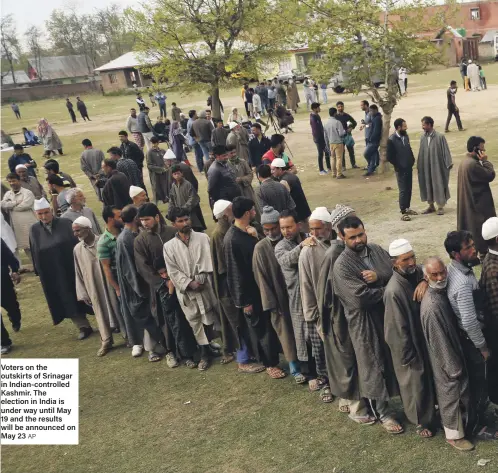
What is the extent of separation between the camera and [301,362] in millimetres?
5520

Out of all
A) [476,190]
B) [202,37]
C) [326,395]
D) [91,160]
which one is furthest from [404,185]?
[202,37]

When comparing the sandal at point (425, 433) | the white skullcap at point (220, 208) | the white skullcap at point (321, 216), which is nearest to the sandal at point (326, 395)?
the sandal at point (425, 433)

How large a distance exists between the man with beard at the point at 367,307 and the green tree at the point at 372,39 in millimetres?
8645

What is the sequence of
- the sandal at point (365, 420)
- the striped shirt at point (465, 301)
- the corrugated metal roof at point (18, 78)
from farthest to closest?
1. the corrugated metal roof at point (18, 78)
2. the sandal at point (365, 420)
3. the striped shirt at point (465, 301)

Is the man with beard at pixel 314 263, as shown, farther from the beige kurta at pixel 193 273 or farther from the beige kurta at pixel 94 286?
the beige kurta at pixel 94 286

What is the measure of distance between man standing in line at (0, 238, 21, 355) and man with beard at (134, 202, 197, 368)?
2.47 meters

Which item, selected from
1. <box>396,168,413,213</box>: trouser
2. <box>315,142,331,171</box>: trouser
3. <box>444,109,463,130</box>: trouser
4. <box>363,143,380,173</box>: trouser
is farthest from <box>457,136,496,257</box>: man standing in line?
<box>444,109,463,130</box>: trouser

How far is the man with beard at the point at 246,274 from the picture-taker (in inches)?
213

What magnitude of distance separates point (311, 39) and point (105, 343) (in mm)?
8428

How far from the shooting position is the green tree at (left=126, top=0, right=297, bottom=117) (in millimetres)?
16609

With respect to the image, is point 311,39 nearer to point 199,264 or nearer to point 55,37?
point 199,264

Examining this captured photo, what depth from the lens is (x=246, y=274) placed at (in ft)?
17.9

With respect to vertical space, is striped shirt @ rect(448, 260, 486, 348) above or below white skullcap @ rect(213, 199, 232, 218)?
below

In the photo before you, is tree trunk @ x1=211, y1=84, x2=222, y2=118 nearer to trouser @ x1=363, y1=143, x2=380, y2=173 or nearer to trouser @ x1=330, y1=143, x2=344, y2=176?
trouser @ x1=330, y1=143, x2=344, y2=176
